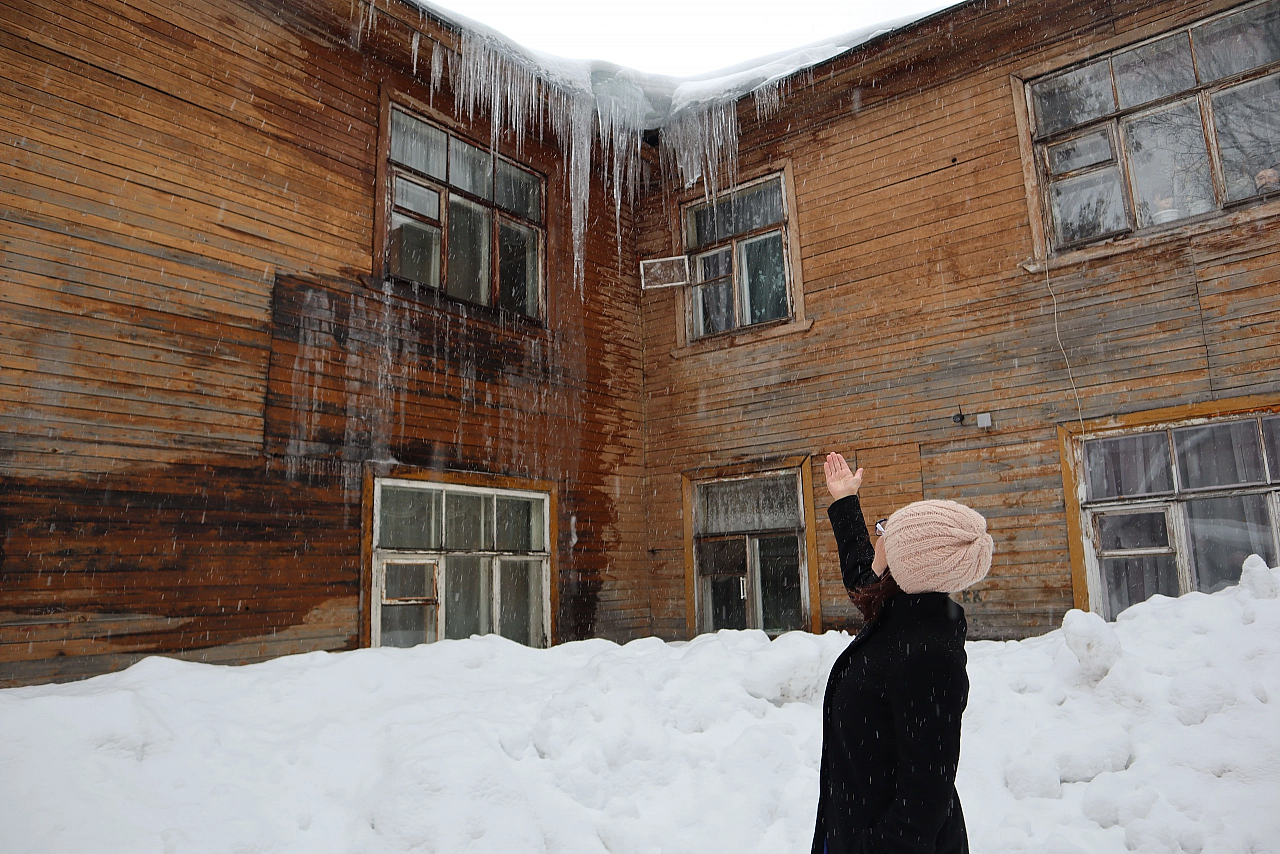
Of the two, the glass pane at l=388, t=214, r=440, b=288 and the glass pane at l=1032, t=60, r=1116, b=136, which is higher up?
the glass pane at l=1032, t=60, r=1116, b=136

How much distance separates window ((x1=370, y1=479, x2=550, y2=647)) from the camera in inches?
274

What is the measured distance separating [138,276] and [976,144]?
274 inches

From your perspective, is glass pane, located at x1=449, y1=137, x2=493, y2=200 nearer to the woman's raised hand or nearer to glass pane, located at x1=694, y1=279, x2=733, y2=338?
glass pane, located at x1=694, y1=279, x2=733, y2=338

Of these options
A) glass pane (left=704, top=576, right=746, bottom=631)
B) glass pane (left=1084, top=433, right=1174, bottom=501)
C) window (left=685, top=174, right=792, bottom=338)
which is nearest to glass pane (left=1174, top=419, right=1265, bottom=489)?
glass pane (left=1084, top=433, right=1174, bottom=501)

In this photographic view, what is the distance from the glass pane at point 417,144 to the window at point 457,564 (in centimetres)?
295

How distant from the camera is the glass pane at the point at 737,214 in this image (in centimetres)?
906

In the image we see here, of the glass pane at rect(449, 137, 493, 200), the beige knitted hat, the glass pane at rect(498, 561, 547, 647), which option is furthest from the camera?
the glass pane at rect(449, 137, 493, 200)

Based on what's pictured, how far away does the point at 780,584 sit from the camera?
8.44 m

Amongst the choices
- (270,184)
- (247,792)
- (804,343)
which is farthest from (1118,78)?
(247,792)

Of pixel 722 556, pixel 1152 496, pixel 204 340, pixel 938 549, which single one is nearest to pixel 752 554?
pixel 722 556

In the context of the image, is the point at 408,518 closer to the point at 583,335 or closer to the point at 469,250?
the point at 469,250

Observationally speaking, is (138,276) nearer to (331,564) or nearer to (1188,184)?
(331,564)

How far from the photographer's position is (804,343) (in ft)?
27.8

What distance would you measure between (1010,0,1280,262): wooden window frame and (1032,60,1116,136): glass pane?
0.06 metres
